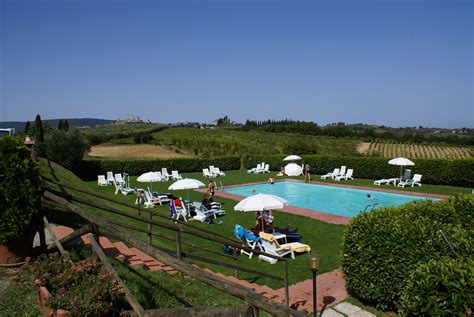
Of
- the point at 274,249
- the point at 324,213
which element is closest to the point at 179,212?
the point at 274,249

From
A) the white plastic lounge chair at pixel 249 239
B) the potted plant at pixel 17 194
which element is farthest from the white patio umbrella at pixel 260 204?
the potted plant at pixel 17 194

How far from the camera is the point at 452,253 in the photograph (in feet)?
17.8

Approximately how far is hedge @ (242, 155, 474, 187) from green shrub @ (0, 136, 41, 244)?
2242 cm

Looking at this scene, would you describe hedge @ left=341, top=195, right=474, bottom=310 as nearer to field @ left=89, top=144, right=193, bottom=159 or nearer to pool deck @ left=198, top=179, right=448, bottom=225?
pool deck @ left=198, top=179, right=448, bottom=225

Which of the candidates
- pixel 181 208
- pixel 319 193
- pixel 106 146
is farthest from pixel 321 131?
pixel 181 208

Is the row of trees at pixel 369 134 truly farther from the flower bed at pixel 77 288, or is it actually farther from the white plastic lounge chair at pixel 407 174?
the flower bed at pixel 77 288

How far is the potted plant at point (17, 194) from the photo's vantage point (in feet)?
12.3

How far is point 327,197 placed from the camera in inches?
796

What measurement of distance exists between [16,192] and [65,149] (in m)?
24.7

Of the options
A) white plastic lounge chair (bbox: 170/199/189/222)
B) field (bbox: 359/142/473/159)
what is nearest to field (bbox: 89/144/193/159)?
field (bbox: 359/142/473/159)

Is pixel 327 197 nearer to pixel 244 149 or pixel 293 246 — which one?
pixel 293 246

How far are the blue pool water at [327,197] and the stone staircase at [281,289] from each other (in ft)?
29.6

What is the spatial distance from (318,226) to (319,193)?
30.5 feet

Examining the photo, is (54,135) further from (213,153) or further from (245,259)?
(245,259)
